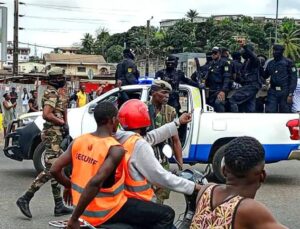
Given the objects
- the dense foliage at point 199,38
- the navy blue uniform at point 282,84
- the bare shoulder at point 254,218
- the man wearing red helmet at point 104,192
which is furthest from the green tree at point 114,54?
the bare shoulder at point 254,218

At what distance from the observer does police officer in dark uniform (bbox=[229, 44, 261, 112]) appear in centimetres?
1091

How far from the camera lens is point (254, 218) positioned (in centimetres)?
256

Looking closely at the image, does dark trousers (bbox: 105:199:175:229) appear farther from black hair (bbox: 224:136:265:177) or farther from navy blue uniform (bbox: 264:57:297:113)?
navy blue uniform (bbox: 264:57:297:113)

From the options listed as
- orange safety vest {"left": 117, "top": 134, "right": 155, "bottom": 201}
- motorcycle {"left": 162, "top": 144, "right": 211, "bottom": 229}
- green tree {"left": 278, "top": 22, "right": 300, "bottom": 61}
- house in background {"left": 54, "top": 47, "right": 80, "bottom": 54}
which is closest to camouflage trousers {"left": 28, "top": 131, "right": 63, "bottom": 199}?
orange safety vest {"left": 117, "top": 134, "right": 155, "bottom": 201}

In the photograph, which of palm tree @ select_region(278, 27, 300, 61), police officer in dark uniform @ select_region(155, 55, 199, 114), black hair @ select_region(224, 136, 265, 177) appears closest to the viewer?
black hair @ select_region(224, 136, 265, 177)

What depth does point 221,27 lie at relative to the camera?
316 feet

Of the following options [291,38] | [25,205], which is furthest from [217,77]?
[291,38]

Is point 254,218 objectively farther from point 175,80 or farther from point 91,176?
point 175,80

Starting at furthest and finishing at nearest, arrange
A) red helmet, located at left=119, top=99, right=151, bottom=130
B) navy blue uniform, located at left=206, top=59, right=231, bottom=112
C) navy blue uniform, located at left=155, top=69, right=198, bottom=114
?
navy blue uniform, located at left=206, top=59, right=231, bottom=112 < navy blue uniform, located at left=155, top=69, right=198, bottom=114 < red helmet, located at left=119, top=99, right=151, bottom=130

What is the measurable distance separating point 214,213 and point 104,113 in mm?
1602

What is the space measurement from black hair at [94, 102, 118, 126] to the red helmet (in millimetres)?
153

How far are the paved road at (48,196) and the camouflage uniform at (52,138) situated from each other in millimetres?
401

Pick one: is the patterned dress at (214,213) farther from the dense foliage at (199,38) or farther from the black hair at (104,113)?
the dense foliage at (199,38)

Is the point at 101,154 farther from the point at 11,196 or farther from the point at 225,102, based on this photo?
the point at 225,102
